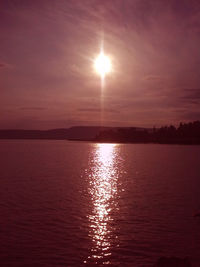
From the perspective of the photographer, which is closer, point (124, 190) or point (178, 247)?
point (178, 247)

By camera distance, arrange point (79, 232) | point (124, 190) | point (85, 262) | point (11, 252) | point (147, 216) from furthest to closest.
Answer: point (124, 190) < point (147, 216) < point (79, 232) < point (11, 252) < point (85, 262)

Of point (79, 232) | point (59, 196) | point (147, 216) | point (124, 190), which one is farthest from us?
point (124, 190)

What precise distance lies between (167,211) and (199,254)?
34.7 ft

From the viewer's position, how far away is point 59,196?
35.3 metres

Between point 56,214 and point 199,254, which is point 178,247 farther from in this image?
point 56,214

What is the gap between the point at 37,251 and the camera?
17797 millimetres

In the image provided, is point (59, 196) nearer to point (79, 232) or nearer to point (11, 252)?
point (79, 232)

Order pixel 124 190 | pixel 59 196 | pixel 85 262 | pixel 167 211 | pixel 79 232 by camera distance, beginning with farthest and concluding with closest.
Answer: pixel 124 190 < pixel 59 196 < pixel 167 211 < pixel 79 232 < pixel 85 262

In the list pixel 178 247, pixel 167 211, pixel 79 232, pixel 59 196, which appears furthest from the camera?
pixel 59 196

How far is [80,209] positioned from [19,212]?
6.31m

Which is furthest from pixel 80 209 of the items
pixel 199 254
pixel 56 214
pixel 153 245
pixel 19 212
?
pixel 199 254

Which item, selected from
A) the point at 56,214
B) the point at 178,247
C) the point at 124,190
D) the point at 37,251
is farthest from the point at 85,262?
the point at 124,190

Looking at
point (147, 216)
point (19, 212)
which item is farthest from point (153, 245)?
point (19, 212)

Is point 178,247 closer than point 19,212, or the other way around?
point 178,247
